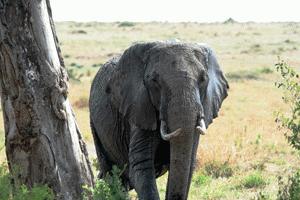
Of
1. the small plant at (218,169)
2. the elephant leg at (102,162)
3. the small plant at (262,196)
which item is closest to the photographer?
the small plant at (262,196)

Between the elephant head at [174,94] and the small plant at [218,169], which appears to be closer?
the elephant head at [174,94]

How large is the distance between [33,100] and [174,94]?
3.63 ft

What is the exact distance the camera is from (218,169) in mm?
9625

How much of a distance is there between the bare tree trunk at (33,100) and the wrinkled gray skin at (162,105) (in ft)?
1.85

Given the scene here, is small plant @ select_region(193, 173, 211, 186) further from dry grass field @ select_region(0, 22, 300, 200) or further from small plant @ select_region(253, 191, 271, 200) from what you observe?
small plant @ select_region(253, 191, 271, 200)

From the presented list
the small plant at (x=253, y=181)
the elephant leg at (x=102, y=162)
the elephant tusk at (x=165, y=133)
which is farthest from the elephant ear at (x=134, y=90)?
the small plant at (x=253, y=181)

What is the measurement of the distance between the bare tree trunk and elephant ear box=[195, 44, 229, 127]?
1.09m

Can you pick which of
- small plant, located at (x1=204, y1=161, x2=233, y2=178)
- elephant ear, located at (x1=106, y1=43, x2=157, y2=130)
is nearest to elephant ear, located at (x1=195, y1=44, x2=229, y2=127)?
elephant ear, located at (x1=106, y1=43, x2=157, y2=130)

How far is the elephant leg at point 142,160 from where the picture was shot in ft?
19.5

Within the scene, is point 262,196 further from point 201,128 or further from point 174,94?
point 174,94

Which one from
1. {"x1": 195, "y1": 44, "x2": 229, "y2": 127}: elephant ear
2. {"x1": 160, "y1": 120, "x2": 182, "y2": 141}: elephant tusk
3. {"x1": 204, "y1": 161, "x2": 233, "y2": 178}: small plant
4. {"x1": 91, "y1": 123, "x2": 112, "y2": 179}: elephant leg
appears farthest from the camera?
{"x1": 204, "y1": 161, "x2": 233, "y2": 178}: small plant

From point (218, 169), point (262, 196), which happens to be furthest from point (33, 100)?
point (218, 169)

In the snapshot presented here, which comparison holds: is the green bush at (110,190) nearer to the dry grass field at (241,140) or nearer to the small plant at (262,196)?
the small plant at (262,196)

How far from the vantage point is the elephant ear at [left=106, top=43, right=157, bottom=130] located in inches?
233
